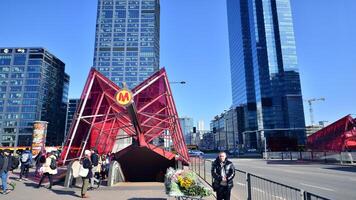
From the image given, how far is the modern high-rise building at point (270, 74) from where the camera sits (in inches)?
3898

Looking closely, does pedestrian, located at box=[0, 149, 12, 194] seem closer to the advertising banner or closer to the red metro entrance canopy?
the red metro entrance canopy

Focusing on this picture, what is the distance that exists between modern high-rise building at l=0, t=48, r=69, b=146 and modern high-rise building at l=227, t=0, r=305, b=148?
91.9 m

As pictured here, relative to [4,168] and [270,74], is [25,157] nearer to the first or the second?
[4,168]

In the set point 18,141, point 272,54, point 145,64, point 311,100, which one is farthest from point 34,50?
point 311,100

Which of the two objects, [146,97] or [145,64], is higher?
[145,64]

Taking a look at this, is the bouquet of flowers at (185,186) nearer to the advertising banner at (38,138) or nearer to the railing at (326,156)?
the advertising banner at (38,138)

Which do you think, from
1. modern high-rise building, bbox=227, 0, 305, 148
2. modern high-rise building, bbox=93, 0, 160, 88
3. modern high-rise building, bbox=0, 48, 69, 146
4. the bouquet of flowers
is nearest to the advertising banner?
the bouquet of flowers

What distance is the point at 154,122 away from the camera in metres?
27.7

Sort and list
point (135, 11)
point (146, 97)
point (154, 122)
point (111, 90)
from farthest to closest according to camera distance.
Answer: point (135, 11), point (154, 122), point (146, 97), point (111, 90)

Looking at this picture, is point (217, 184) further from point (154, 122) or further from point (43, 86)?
point (43, 86)

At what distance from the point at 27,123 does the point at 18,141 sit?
8245 millimetres

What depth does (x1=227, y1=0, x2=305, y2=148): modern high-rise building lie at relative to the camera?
9900 cm

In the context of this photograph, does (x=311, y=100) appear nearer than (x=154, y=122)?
No

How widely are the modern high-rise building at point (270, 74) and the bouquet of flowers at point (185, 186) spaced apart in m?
90.1
